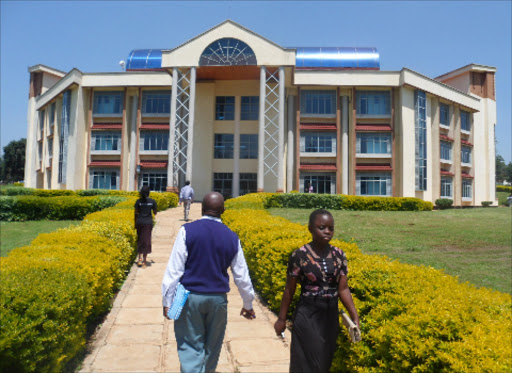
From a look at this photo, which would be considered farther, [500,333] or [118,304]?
[118,304]

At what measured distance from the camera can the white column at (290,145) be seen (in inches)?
1110

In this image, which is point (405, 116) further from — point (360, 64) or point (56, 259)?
point (56, 259)

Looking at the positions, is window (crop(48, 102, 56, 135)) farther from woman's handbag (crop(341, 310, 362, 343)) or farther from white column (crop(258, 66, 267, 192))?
woman's handbag (crop(341, 310, 362, 343))

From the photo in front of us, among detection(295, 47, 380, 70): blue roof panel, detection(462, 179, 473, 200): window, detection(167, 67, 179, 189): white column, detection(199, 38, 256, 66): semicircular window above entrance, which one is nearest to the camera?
detection(167, 67, 179, 189): white column

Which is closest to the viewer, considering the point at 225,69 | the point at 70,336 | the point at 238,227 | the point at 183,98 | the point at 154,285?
the point at 70,336

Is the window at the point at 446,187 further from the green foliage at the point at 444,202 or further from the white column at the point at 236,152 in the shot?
the white column at the point at 236,152

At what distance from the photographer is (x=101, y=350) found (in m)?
A: 4.27

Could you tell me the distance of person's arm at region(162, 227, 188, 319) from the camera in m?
2.99

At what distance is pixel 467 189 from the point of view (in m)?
32.3

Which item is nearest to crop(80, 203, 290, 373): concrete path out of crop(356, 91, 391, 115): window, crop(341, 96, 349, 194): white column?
crop(341, 96, 349, 194): white column

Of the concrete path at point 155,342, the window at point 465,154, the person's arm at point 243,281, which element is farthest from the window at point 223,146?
the person's arm at point 243,281

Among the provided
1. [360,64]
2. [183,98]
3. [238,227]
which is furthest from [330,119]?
[238,227]

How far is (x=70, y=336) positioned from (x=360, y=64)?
35.6m

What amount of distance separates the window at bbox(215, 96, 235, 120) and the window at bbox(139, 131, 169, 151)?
472 cm
